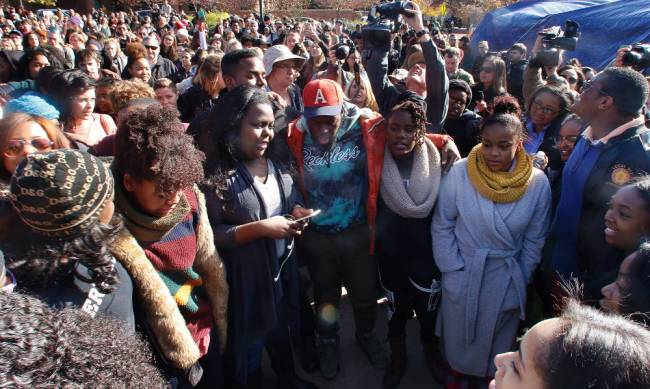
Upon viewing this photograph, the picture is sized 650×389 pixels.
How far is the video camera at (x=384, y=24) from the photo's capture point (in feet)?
10.4

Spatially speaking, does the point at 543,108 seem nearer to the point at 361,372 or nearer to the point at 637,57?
the point at 637,57

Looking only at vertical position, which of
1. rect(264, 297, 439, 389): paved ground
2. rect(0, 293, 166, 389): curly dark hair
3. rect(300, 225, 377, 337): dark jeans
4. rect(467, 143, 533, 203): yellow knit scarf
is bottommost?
→ rect(264, 297, 439, 389): paved ground

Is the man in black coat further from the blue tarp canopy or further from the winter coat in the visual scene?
the blue tarp canopy

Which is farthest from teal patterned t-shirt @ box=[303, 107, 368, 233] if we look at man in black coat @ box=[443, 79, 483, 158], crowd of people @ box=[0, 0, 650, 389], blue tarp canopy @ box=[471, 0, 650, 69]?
blue tarp canopy @ box=[471, 0, 650, 69]

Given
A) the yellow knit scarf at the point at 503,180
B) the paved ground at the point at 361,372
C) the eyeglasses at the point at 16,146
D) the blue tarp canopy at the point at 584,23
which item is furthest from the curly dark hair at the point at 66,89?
the blue tarp canopy at the point at 584,23

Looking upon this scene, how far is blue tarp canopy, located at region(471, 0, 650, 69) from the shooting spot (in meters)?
9.63

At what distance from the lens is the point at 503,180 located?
230 centimetres

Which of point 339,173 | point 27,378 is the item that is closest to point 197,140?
point 339,173

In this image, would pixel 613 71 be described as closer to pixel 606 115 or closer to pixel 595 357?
pixel 606 115

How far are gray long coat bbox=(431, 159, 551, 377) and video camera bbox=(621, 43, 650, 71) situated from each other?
7.79ft

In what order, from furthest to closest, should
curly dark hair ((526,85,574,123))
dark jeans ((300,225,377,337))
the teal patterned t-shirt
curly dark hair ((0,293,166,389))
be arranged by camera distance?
curly dark hair ((526,85,574,123)) < dark jeans ((300,225,377,337)) < the teal patterned t-shirt < curly dark hair ((0,293,166,389))

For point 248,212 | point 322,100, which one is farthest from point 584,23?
point 248,212

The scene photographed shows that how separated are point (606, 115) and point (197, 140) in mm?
2268

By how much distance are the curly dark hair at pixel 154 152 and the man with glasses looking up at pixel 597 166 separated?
197 centimetres
